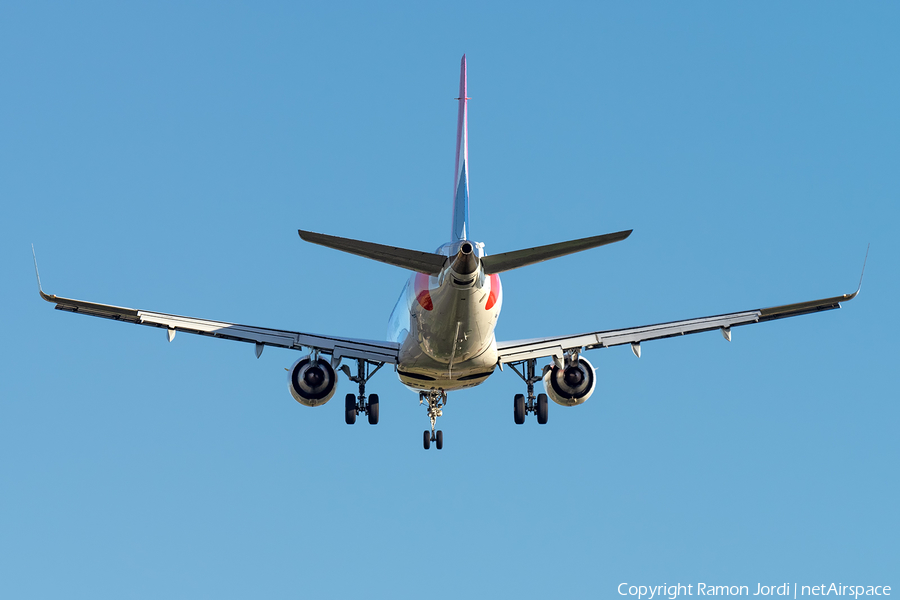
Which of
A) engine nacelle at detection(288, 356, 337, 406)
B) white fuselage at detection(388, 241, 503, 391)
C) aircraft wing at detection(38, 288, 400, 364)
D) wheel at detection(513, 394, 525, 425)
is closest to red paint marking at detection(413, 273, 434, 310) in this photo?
white fuselage at detection(388, 241, 503, 391)

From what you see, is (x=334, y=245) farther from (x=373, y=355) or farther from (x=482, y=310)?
(x=373, y=355)

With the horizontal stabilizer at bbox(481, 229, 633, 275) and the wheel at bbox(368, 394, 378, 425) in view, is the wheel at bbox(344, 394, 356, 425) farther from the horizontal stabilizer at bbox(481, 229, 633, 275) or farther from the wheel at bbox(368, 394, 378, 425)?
the horizontal stabilizer at bbox(481, 229, 633, 275)

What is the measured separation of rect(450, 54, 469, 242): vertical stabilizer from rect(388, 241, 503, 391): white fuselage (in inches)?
135

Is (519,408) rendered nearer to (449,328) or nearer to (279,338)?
(449,328)

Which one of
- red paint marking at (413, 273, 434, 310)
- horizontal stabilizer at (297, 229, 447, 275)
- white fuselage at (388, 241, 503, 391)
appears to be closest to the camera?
horizontal stabilizer at (297, 229, 447, 275)

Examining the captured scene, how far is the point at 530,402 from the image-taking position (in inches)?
1666

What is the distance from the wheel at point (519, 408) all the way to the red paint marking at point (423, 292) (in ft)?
26.6

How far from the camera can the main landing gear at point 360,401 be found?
42.2m

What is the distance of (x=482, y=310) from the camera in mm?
34688

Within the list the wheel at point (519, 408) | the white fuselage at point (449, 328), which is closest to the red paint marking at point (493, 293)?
the white fuselage at point (449, 328)

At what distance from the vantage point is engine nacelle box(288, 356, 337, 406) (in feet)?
133

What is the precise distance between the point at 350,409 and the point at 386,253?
11.8 metres

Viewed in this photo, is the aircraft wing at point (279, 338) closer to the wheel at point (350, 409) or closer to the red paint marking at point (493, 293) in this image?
the wheel at point (350, 409)

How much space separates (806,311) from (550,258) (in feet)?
42.7
